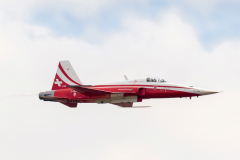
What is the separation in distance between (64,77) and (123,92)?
6990 millimetres

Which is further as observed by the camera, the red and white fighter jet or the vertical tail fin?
the vertical tail fin

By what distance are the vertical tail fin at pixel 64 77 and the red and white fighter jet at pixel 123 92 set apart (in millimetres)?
755

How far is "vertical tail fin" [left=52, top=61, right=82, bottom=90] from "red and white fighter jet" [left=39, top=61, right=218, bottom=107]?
755 mm

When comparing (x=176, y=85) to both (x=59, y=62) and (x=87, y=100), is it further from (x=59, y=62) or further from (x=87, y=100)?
(x=59, y=62)

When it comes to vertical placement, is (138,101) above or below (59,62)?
below

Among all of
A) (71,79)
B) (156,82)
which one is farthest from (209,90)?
(71,79)

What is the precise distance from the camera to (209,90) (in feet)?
126

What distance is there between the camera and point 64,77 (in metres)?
41.8

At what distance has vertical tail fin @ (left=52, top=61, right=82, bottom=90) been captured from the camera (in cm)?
4153

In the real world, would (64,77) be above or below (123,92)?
above

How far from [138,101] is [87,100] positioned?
5.26 meters

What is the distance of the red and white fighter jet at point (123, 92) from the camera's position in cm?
3900

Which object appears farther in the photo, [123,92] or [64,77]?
[64,77]

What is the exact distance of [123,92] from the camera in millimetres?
39094
